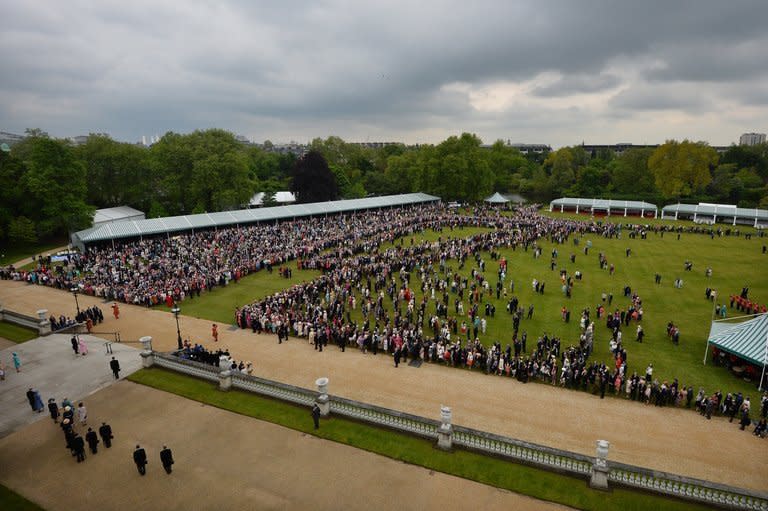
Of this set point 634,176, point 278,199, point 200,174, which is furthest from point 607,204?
point 200,174

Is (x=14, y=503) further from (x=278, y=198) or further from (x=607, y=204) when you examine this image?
(x=607, y=204)

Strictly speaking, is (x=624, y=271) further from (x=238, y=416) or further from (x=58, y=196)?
(x=58, y=196)

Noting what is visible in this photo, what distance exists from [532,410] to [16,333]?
25.2 m

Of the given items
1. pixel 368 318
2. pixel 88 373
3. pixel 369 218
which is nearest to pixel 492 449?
pixel 368 318

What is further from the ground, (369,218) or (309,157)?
(309,157)

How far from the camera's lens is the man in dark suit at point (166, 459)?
11312 mm

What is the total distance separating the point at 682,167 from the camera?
2837 inches

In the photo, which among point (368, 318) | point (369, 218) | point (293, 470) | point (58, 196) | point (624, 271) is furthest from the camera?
point (369, 218)

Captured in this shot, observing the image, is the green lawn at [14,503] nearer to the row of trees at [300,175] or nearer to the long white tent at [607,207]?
the row of trees at [300,175]

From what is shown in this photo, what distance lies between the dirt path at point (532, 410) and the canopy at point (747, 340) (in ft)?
6.64

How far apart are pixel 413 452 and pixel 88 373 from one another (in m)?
13.9

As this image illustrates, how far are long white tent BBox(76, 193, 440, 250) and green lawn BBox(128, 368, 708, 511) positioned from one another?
2798cm

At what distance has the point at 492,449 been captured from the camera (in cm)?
1214

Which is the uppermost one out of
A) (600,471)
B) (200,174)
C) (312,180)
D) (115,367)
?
(200,174)
